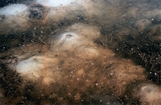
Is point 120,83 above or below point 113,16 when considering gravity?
below

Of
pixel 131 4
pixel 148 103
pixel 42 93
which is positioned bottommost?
pixel 42 93

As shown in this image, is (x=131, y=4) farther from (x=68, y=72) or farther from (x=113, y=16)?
(x=68, y=72)

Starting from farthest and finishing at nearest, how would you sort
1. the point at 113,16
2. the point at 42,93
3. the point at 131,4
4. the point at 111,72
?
the point at 131,4 → the point at 113,16 → the point at 111,72 → the point at 42,93

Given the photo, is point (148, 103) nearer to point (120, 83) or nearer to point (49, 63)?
point (120, 83)

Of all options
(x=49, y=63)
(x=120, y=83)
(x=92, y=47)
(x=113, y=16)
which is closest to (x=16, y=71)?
(x=49, y=63)

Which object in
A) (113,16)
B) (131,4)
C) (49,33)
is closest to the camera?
(49,33)

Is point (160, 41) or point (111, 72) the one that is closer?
point (111, 72)

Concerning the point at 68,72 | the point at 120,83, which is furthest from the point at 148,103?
the point at 68,72
